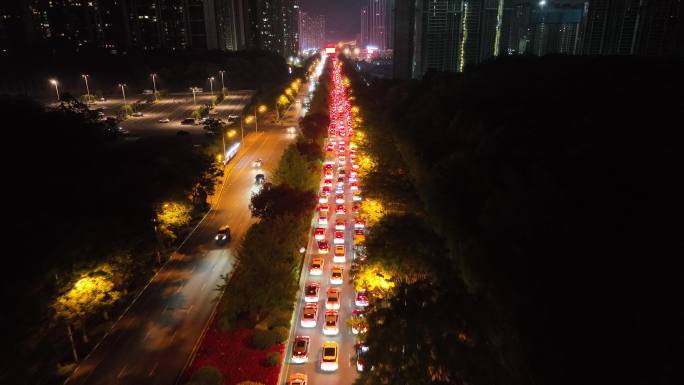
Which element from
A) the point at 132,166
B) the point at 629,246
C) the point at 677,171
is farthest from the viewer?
the point at 132,166

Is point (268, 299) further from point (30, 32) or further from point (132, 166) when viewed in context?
point (30, 32)

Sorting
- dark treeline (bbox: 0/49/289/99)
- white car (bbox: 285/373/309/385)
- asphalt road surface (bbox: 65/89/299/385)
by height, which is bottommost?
asphalt road surface (bbox: 65/89/299/385)

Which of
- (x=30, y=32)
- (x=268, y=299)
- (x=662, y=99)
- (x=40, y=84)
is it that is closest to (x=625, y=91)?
(x=662, y=99)

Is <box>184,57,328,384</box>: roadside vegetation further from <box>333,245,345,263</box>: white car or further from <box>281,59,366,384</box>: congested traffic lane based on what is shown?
<box>333,245,345,263</box>: white car

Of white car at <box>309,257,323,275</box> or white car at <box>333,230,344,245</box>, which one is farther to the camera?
white car at <box>333,230,344,245</box>

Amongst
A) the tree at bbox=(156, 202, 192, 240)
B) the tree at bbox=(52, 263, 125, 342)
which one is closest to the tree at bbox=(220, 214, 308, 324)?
the tree at bbox=(52, 263, 125, 342)
